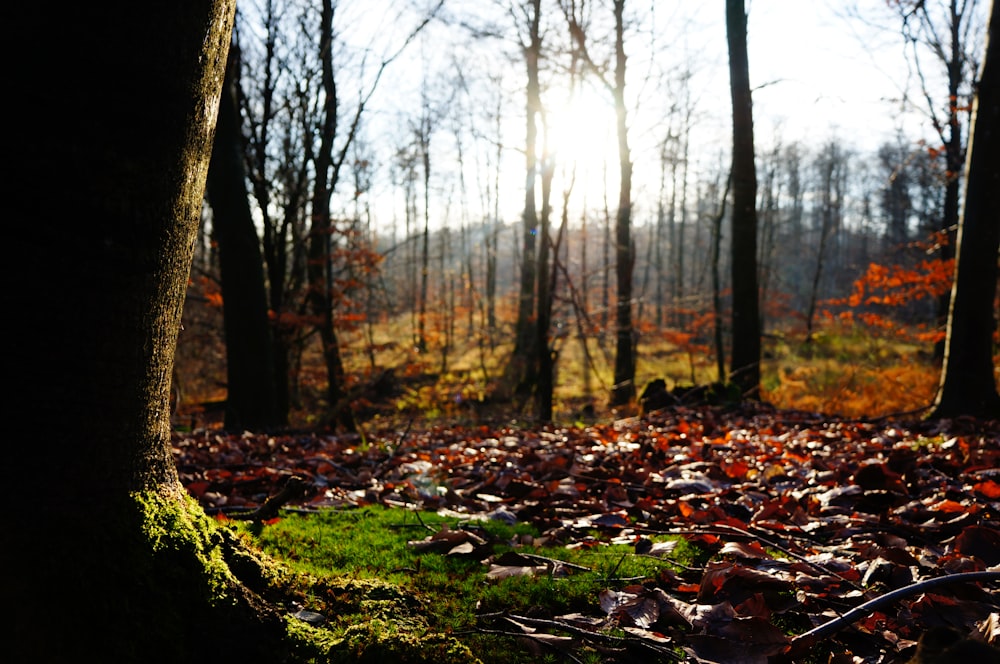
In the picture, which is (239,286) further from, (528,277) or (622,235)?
(528,277)

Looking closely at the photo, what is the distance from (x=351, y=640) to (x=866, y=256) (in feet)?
210

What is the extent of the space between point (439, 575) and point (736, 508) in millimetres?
1520

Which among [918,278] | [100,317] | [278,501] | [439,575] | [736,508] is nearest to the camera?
[100,317]

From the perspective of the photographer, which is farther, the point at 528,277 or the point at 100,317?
the point at 528,277

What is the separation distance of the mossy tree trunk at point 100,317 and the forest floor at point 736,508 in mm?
883

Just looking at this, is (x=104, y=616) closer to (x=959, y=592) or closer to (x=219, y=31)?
(x=219, y=31)

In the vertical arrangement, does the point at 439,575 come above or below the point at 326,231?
below

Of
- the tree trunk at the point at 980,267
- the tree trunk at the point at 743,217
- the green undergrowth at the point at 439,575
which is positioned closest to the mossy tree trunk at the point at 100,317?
the green undergrowth at the point at 439,575

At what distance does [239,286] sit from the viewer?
691 centimetres

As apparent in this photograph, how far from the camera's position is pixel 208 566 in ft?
4.37

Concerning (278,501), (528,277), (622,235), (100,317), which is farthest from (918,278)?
(100,317)

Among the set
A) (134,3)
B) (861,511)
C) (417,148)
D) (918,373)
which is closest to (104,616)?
(134,3)

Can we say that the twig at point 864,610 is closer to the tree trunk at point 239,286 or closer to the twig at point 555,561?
the twig at point 555,561

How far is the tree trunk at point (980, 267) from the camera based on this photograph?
535 cm
